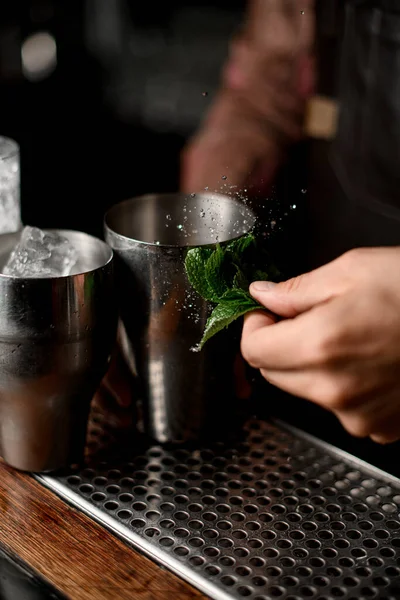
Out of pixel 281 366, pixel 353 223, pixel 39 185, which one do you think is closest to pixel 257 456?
pixel 281 366

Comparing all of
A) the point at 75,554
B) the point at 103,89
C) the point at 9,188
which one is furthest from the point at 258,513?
the point at 103,89

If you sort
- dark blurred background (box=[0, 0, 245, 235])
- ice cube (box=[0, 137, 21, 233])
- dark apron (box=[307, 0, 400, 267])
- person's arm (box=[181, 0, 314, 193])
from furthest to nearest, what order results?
dark blurred background (box=[0, 0, 245, 235]), person's arm (box=[181, 0, 314, 193]), dark apron (box=[307, 0, 400, 267]), ice cube (box=[0, 137, 21, 233])

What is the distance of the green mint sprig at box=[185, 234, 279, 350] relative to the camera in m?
0.95

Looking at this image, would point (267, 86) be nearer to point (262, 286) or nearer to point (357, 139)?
point (357, 139)

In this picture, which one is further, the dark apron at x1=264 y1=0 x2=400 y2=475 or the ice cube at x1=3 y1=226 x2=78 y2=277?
the dark apron at x1=264 y1=0 x2=400 y2=475

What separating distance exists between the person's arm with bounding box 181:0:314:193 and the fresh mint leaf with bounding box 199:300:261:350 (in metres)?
0.93

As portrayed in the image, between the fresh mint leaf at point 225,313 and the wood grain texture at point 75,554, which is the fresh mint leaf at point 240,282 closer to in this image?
the fresh mint leaf at point 225,313

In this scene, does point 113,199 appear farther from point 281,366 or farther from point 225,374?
point 281,366

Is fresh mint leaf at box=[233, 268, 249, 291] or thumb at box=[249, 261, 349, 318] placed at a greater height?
thumb at box=[249, 261, 349, 318]

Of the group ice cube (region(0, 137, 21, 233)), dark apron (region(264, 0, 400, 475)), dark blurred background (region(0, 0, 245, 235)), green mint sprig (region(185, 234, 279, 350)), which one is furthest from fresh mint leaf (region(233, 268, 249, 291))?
dark blurred background (region(0, 0, 245, 235))

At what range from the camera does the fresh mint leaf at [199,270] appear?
98 centimetres

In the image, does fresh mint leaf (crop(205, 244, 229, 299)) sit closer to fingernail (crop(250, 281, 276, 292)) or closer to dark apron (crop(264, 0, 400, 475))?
fingernail (crop(250, 281, 276, 292))

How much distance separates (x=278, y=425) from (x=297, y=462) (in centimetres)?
10

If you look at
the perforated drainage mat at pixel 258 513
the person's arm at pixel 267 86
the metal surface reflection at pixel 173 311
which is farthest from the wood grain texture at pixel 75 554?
the person's arm at pixel 267 86
